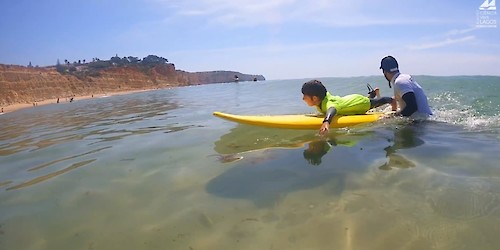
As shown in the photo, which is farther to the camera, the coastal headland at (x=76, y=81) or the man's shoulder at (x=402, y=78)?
the coastal headland at (x=76, y=81)

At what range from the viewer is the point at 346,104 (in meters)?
5.89

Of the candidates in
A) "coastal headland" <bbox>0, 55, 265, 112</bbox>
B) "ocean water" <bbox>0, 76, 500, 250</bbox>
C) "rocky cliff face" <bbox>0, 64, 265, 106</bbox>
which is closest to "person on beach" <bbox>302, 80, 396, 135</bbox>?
"ocean water" <bbox>0, 76, 500, 250</bbox>

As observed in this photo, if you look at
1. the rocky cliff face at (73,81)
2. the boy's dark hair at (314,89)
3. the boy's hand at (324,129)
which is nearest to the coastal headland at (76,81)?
the rocky cliff face at (73,81)

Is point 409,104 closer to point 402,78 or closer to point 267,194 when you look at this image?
point 402,78

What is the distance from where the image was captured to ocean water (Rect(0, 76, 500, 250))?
2.20 m

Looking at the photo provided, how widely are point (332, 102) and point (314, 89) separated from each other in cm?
49

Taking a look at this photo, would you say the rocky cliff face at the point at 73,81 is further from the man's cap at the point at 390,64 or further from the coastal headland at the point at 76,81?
the man's cap at the point at 390,64

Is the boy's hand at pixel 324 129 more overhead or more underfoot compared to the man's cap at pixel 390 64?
more underfoot

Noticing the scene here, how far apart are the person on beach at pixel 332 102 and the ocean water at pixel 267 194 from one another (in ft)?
1.72

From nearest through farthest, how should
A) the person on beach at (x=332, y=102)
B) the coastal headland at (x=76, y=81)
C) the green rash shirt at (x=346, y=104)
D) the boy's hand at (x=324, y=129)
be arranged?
the boy's hand at (x=324, y=129), the person on beach at (x=332, y=102), the green rash shirt at (x=346, y=104), the coastal headland at (x=76, y=81)

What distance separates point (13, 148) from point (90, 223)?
4.92m

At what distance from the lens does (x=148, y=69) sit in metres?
81.9

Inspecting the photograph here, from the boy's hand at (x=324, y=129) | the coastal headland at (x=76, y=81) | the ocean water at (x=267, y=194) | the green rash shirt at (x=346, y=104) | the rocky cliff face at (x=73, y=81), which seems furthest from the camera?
the rocky cliff face at (x=73, y=81)

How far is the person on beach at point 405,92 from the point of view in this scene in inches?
215
